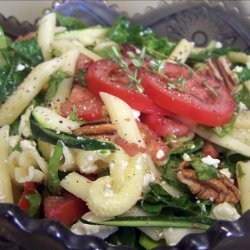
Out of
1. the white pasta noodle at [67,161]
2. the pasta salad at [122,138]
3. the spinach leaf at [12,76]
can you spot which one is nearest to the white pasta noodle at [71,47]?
the pasta salad at [122,138]

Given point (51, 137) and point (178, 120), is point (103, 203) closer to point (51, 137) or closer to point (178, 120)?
point (51, 137)

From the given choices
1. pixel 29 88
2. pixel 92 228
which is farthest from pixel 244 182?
pixel 29 88

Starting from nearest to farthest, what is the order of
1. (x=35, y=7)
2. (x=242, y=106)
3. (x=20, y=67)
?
(x=242, y=106)
(x=20, y=67)
(x=35, y=7)

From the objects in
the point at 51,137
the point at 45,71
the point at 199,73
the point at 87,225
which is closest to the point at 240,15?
the point at 199,73

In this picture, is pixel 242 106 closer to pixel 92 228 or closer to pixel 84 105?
pixel 84 105

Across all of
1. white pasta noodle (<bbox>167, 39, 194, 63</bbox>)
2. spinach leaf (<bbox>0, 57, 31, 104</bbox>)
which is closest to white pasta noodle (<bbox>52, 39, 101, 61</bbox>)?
spinach leaf (<bbox>0, 57, 31, 104</bbox>)

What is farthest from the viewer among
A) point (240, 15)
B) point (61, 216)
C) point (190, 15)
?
point (190, 15)

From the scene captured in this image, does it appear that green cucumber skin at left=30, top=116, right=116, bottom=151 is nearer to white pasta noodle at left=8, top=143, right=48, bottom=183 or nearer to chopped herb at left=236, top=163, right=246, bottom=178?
white pasta noodle at left=8, top=143, right=48, bottom=183
